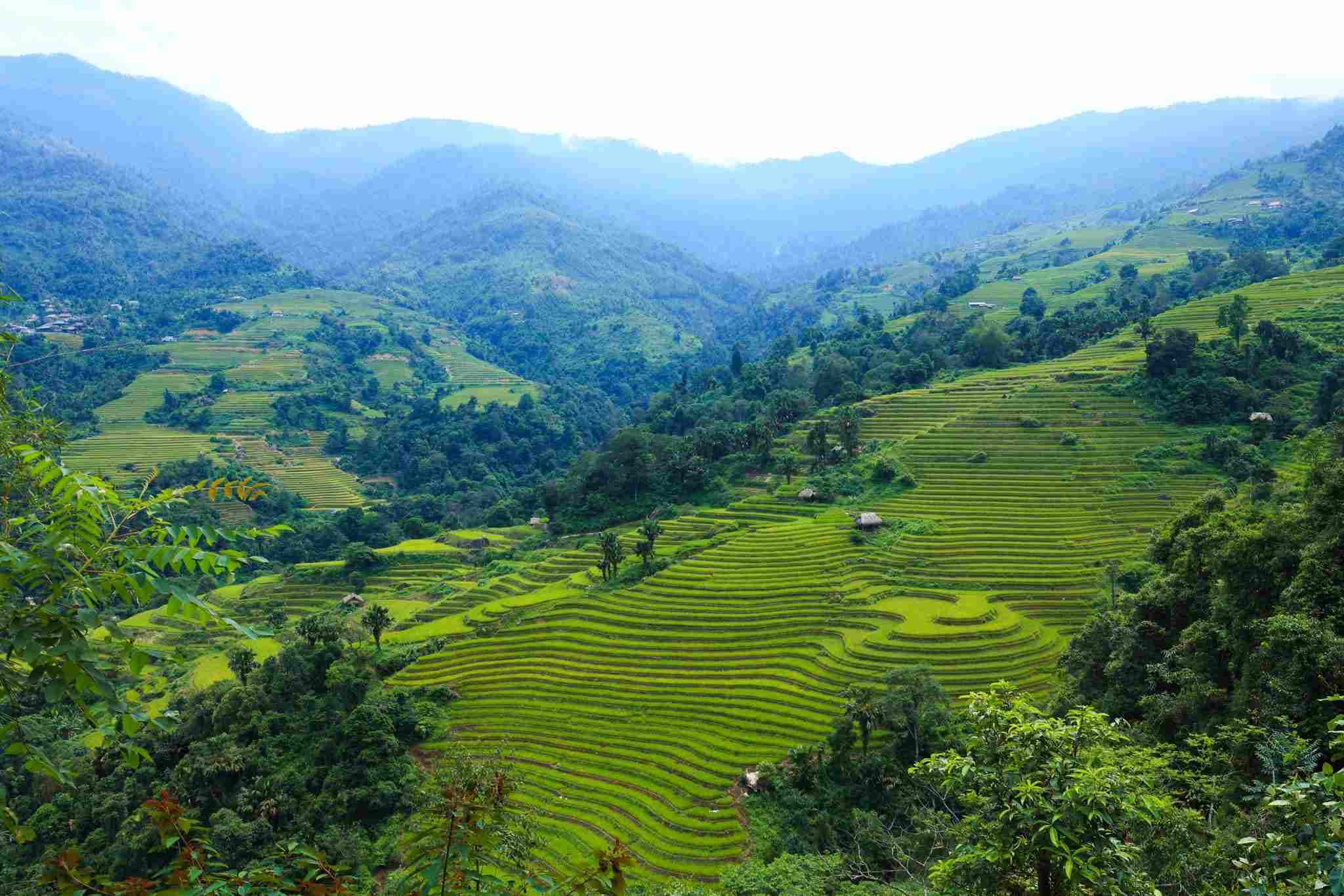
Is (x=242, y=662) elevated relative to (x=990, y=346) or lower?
lower

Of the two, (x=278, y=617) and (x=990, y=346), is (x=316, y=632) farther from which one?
(x=990, y=346)

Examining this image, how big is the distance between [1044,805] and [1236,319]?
5580 centimetres

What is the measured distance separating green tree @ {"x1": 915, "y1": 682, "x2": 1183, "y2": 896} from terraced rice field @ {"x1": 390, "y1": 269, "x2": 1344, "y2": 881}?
617 inches

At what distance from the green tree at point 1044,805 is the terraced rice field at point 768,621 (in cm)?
1566

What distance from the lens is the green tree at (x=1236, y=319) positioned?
159 ft

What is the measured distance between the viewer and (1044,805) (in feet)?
18.6

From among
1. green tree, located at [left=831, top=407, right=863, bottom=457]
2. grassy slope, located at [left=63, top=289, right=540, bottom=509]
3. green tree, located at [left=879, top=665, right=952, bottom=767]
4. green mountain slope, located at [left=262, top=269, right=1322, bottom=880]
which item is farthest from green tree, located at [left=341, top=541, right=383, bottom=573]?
green tree, located at [left=879, top=665, right=952, bottom=767]

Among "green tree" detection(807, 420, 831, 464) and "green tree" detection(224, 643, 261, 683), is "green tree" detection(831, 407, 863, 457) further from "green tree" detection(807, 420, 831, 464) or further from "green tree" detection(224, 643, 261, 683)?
"green tree" detection(224, 643, 261, 683)

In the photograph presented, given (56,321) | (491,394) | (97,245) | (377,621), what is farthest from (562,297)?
(377,621)

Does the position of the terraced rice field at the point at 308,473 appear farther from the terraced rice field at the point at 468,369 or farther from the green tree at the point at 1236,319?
the green tree at the point at 1236,319

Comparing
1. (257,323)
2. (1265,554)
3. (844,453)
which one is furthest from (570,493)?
(257,323)

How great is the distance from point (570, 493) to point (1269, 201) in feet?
408

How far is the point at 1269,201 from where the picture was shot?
11506 cm

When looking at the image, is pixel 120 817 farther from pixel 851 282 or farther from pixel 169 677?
pixel 851 282
